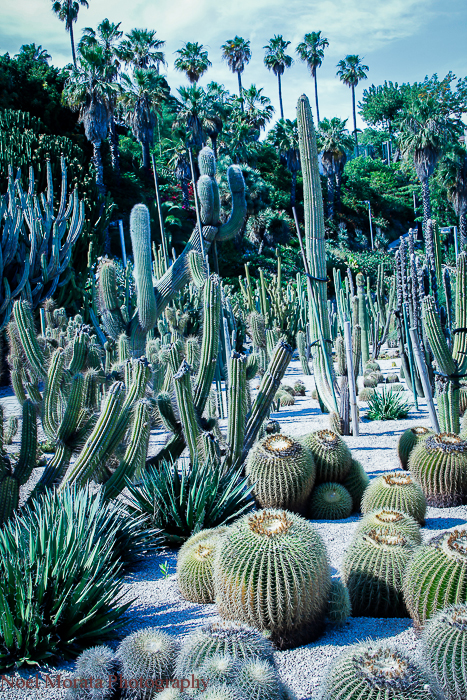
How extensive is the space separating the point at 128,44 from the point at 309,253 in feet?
116

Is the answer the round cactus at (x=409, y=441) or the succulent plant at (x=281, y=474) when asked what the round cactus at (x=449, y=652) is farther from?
the round cactus at (x=409, y=441)

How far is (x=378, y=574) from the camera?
341 centimetres

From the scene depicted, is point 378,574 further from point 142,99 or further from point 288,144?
point 288,144

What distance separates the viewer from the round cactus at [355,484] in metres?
5.21

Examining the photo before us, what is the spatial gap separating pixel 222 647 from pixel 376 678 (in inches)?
29.1

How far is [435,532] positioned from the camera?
4.36 metres

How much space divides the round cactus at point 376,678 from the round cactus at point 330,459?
2.76 meters

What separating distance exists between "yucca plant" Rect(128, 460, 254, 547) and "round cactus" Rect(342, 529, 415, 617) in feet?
3.80

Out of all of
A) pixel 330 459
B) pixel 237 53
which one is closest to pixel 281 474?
pixel 330 459

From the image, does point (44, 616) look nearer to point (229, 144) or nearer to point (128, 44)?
point (229, 144)

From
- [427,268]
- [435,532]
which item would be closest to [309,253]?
[427,268]

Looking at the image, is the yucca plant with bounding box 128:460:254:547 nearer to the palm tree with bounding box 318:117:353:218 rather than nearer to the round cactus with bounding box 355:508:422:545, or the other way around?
the round cactus with bounding box 355:508:422:545

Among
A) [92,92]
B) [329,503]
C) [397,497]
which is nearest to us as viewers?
[397,497]

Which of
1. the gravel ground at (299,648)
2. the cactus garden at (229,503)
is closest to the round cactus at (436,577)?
the cactus garden at (229,503)
